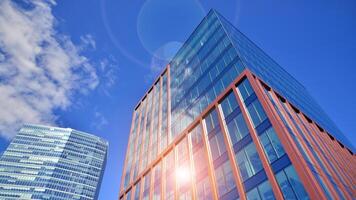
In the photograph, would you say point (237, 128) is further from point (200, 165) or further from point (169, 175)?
point (169, 175)

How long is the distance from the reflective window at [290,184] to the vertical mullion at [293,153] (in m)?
0.41

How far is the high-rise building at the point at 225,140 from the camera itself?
768 inches

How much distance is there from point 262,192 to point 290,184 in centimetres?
263

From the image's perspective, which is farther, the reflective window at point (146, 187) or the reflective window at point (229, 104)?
the reflective window at point (146, 187)

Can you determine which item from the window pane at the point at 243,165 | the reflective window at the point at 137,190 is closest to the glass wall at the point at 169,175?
the reflective window at the point at 137,190

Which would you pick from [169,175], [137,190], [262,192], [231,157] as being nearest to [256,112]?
[231,157]

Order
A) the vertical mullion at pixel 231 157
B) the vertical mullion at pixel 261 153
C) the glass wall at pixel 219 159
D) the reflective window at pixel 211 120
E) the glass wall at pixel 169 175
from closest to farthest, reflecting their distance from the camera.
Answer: the vertical mullion at pixel 261 153 → the vertical mullion at pixel 231 157 → the glass wall at pixel 219 159 → the reflective window at pixel 211 120 → the glass wall at pixel 169 175

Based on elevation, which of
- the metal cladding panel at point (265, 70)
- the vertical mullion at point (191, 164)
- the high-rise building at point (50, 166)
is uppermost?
the high-rise building at point (50, 166)

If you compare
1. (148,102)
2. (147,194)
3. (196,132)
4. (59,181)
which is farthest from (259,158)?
(59,181)

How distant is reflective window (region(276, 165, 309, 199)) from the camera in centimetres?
1666

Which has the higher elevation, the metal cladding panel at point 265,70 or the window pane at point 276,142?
the metal cladding panel at point 265,70

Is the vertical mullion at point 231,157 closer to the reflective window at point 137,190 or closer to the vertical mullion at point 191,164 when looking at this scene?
the vertical mullion at point 191,164

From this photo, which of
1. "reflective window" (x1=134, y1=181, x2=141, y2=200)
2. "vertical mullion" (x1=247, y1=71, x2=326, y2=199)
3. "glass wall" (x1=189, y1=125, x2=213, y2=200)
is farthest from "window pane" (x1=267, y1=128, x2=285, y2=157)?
"reflective window" (x1=134, y1=181, x2=141, y2=200)

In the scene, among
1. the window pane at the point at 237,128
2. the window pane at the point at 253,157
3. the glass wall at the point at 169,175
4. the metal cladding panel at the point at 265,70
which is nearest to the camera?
the window pane at the point at 253,157
